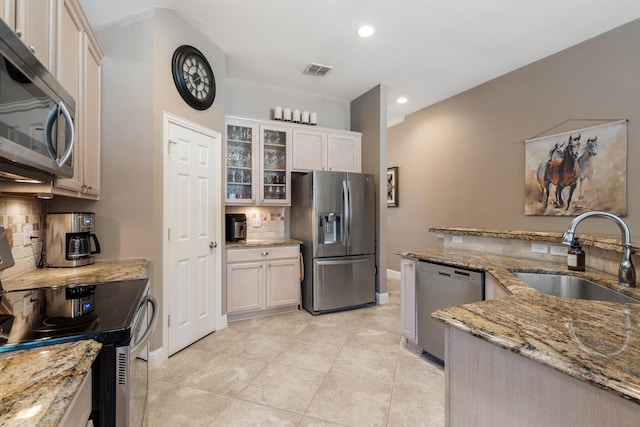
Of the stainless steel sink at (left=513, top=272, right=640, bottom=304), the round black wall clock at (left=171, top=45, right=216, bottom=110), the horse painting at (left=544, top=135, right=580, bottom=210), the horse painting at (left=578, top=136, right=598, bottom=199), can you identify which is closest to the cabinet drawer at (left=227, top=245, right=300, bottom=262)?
the round black wall clock at (left=171, top=45, right=216, bottom=110)

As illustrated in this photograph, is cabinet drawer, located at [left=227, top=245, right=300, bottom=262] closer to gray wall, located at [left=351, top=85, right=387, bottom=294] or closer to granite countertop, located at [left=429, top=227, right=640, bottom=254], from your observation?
gray wall, located at [left=351, top=85, right=387, bottom=294]

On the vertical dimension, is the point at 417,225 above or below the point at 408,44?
below

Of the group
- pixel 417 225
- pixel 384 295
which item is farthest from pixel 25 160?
pixel 417 225

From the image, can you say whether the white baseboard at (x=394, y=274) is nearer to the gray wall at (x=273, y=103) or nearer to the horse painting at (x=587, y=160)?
the gray wall at (x=273, y=103)

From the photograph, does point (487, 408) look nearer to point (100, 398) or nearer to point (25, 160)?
point (100, 398)

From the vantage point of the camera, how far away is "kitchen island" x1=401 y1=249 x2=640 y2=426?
64cm

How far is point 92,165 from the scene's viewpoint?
196cm

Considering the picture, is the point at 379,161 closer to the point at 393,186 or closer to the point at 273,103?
the point at 393,186

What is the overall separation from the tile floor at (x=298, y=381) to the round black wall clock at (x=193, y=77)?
7.40ft

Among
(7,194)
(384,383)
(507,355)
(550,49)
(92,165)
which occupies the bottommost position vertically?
(384,383)

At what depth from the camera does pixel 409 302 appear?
8.41ft

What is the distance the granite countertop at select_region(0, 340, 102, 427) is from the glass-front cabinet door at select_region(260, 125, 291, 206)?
112 inches

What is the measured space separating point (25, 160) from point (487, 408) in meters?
1.71

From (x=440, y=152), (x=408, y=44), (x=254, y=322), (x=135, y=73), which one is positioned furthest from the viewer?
(x=440, y=152)
